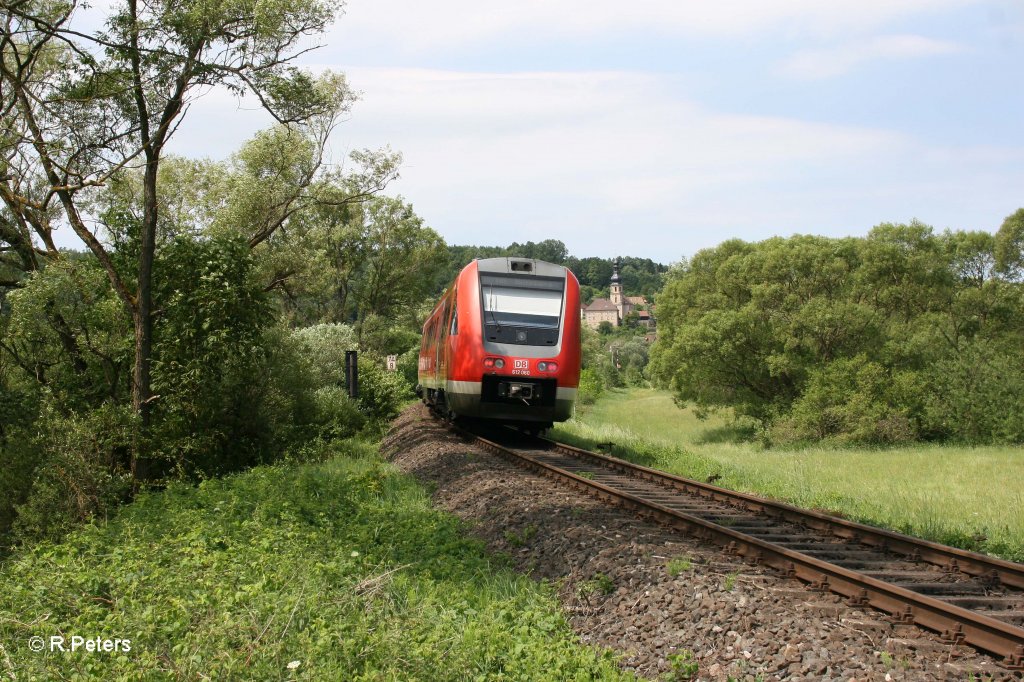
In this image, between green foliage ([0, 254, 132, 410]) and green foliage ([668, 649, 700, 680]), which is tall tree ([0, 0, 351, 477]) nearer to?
green foliage ([0, 254, 132, 410])

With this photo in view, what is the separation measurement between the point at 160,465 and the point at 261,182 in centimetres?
892

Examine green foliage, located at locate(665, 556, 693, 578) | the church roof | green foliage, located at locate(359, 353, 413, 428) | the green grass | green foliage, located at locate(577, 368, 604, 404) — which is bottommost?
green foliage, located at locate(577, 368, 604, 404)

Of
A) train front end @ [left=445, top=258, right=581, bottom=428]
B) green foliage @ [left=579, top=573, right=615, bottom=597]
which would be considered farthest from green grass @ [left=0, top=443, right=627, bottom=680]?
train front end @ [left=445, top=258, right=581, bottom=428]

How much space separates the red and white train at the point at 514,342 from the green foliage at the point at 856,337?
19052 millimetres

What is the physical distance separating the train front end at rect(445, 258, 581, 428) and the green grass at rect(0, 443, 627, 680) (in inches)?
218

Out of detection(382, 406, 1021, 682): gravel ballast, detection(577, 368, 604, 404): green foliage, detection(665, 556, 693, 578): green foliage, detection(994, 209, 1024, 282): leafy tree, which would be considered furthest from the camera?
detection(577, 368, 604, 404): green foliage

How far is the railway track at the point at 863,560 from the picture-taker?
514cm

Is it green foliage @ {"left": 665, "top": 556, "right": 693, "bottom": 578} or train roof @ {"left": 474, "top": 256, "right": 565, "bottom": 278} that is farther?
train roof @ {"left": 474, "top": 256, "right": 565, "bottom": 278}

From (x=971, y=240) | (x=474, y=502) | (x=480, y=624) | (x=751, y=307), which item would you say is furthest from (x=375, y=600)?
(x=971, y=240)

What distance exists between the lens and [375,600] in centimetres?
635

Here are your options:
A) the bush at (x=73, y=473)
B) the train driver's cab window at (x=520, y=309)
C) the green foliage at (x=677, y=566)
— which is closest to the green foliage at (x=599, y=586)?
the green foliage at (x=677, y=566)

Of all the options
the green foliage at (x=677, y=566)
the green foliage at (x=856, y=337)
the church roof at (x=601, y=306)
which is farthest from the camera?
the church roof at (x=601, y=306)

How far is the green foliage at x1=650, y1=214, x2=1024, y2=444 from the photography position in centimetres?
3167

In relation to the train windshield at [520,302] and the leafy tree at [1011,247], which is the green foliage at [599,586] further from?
the leafy tree at [1011,247]
